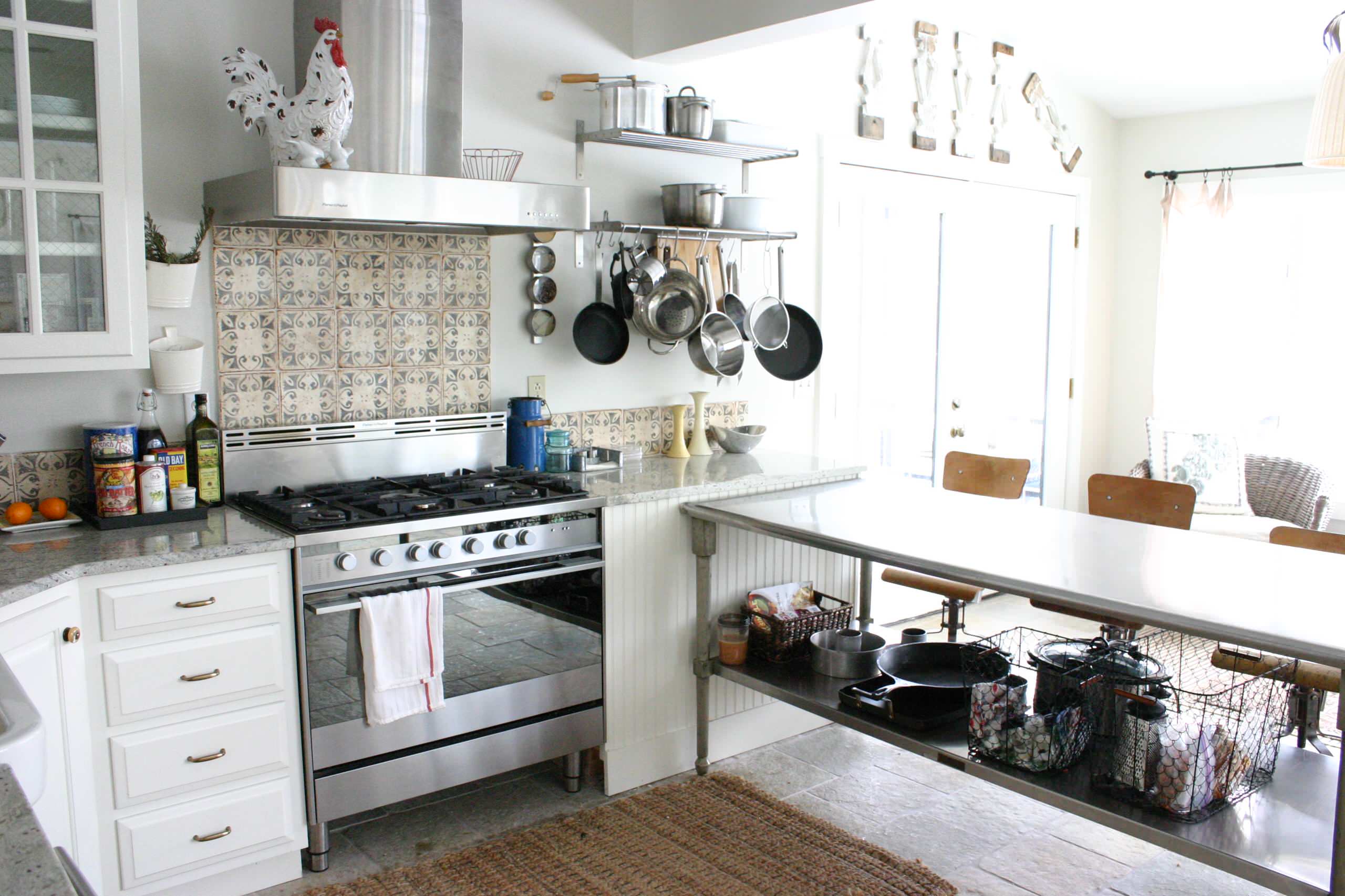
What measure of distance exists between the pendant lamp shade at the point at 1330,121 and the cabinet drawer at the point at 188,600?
284 cm

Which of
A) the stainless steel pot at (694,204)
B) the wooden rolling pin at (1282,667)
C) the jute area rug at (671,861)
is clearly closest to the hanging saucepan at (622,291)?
the stainless steel pot at (694,204)

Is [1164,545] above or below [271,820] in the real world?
above

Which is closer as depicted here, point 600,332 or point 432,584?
point 432,584

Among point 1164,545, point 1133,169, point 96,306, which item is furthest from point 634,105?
point 1133,169

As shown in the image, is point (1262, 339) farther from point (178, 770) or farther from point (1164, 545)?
point (178, 770)

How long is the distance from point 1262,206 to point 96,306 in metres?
5.09

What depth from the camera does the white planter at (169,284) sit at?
2705 millimetres

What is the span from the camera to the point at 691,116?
3510mm

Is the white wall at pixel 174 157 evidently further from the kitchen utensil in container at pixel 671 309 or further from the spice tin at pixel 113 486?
the kitchen utensil in container at pixel 671 309

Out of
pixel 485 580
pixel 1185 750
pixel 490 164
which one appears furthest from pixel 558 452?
pixel 1185 750

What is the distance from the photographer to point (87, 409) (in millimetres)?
2768

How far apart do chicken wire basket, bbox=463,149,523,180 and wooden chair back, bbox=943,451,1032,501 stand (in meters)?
2.02

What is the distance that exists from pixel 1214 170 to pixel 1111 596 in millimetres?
4025

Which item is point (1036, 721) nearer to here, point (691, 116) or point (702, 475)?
point (702, 475)
